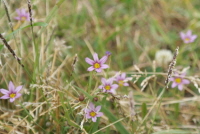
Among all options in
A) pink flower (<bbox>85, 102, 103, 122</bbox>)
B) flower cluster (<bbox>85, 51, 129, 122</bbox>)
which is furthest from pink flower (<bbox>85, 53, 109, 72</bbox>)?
pink flower (<bbox>85, 102, 103, 122</bbox>)

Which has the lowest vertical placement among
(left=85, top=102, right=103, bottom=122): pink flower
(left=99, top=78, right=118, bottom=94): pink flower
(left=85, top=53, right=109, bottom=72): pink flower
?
(left=85, top=102, right=103, bottom=122): pink flower

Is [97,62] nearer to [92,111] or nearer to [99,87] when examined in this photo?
[99,87]

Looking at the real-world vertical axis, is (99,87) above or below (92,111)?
above

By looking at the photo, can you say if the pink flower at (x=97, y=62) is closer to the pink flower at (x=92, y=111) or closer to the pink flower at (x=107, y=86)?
the pink flower at (x=107, y=86)

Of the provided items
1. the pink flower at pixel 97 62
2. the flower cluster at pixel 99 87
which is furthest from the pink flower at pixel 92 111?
the pink flower at pixel 97 62

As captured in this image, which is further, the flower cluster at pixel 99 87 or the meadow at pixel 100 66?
the meadow at pixel 100 66

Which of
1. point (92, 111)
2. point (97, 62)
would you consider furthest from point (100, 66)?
point (92, 111)

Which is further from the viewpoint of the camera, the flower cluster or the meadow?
the meadow

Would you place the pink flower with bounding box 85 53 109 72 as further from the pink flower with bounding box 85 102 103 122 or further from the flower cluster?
the pink flower with bounding box 85 102 103 122

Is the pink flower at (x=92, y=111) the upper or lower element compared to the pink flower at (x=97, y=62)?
lower
